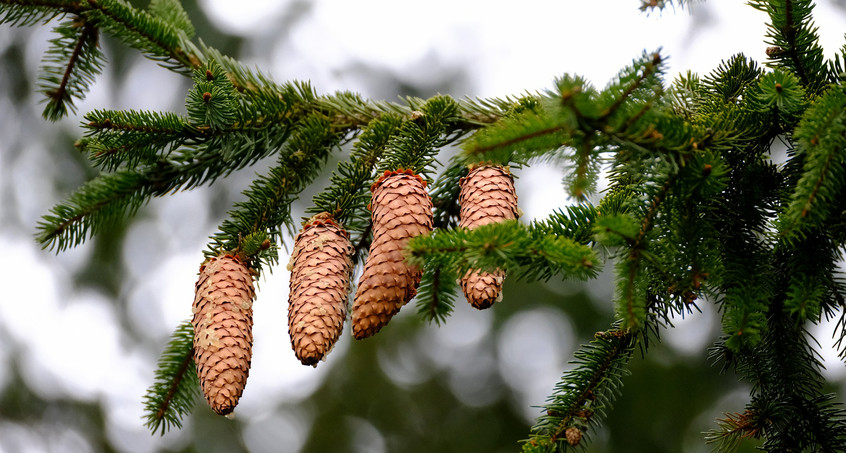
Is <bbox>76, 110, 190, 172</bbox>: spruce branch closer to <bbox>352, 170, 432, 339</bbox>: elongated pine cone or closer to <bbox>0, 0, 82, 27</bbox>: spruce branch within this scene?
<bbox>0, 0, 82, 27</bbox>: spruce branch

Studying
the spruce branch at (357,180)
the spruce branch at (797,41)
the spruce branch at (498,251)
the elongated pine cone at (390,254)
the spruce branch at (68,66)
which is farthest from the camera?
the spruce branch at (68,66)

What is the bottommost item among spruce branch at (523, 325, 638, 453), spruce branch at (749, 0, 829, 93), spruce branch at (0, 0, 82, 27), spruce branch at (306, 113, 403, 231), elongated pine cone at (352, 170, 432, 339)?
spruce branch at (523, 325, 638, 453)

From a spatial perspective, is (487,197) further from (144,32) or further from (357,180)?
(144,32)

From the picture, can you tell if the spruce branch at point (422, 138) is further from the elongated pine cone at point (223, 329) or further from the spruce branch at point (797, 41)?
the spruce branch at point (797, 41)

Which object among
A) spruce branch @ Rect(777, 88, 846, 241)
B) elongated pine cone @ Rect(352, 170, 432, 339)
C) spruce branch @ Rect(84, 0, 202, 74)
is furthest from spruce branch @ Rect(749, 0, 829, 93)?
spruce branch @ Rect(84, 0, 202, 74)

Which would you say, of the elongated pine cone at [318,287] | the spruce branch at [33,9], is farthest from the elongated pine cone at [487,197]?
the spruce branch at [33,9]

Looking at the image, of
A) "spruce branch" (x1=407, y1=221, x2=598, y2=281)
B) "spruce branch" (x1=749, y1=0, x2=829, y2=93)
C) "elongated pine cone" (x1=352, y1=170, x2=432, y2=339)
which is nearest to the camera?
"spruce branch" (x1=407, y1=221, x2=598, y2=281)
